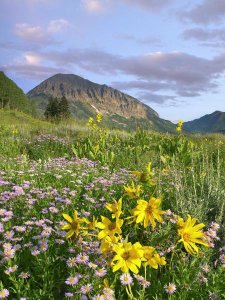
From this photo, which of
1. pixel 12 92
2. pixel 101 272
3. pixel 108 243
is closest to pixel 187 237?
pixel 108 243

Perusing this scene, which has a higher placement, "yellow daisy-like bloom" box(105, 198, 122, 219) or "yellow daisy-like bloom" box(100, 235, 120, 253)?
"yellow daisy-like bloom" box(105, 198, 122, 219)

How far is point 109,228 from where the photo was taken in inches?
89.4

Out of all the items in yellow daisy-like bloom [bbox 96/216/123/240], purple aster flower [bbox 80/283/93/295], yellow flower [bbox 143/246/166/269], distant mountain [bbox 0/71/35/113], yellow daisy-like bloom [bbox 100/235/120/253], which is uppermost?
distant mountain [bbox 0/71/35/113]

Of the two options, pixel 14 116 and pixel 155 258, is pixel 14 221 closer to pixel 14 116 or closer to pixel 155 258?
pixel 155 258

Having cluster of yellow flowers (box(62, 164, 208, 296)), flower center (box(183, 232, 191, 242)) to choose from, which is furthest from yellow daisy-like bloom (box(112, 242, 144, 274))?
flower center (box(183, 232, 191, 242))

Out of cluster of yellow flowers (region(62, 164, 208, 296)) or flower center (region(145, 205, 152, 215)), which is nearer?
cluster of yellow flowers (region(62, 164, 208, 296))

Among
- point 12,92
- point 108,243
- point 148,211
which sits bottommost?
point 108,243

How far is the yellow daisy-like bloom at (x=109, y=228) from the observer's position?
2.21m

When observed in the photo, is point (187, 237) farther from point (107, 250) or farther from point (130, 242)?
point (107, 250)

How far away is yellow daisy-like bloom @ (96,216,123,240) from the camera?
2.21 metres

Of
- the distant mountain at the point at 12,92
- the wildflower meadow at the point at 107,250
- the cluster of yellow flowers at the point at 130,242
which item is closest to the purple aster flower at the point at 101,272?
the wildflower meadow at the point at 107,250

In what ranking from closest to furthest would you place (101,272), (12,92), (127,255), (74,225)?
(127,255)
(74,225)
(101,272)
(12,92)

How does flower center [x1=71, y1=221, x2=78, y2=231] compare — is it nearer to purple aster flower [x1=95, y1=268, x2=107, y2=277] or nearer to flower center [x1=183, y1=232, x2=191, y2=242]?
purple aster flower [x1=95, y1=268, x2=107, y2=277]

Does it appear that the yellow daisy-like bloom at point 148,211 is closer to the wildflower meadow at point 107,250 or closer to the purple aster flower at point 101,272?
the wildflower meadow at point 107,250
